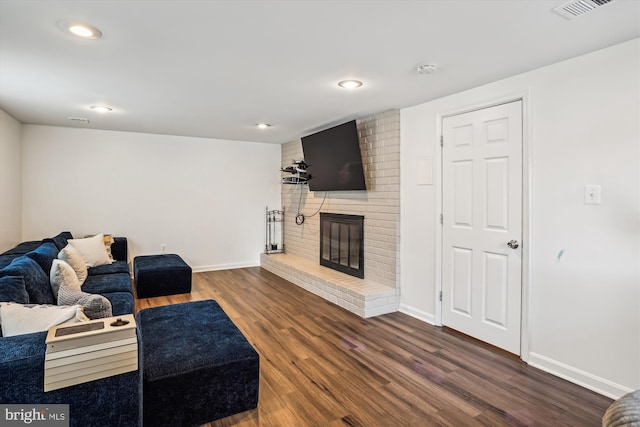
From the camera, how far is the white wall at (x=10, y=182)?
407cm

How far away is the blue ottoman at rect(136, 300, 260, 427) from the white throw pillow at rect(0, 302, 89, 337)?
326mm

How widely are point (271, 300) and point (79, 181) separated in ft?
11.2

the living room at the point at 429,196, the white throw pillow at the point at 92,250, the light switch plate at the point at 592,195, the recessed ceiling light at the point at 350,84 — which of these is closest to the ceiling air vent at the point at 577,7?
the living room at the point at 429,196

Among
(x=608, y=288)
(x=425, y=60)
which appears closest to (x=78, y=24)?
(x=425, y=60)

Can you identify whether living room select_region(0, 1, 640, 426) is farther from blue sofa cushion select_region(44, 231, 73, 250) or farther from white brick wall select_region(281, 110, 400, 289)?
blue sofa cushion select_region(44, 231, 73, 250)

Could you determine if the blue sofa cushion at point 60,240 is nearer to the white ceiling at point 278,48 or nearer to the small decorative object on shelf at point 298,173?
the white ceiling at point 278,48

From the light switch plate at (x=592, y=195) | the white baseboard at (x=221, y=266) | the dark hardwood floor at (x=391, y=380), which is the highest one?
the light switch plate at (x=592, y=195)

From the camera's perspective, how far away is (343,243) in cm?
490

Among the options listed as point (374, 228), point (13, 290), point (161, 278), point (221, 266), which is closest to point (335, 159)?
point (374, 228)

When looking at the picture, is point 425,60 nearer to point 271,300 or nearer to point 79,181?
point 271,300

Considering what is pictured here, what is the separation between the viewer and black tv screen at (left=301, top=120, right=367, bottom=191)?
4301 millimetres

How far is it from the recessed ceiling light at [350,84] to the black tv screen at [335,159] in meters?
1.03

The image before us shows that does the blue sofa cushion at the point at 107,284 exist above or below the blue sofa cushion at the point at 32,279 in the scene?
below

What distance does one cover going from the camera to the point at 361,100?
362cm
